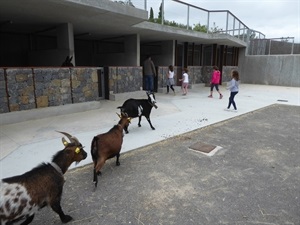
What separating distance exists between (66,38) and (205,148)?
21.7 feet

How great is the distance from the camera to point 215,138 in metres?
5.26

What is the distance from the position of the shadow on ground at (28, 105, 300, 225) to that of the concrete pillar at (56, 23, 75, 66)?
226 inches

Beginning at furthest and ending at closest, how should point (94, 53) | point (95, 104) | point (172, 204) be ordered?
point (94, 53) → point (95, 104) → point (172, 204)

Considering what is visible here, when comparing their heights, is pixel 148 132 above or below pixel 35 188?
below

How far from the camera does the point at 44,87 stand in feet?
21.9

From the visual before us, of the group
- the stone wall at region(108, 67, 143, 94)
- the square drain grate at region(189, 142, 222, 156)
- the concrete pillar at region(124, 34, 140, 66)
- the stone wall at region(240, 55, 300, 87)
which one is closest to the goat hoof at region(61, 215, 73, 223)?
the square drain grate at region(189, 142, 222, 156)

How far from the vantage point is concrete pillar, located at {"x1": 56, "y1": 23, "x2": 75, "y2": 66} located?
8500 millimetres

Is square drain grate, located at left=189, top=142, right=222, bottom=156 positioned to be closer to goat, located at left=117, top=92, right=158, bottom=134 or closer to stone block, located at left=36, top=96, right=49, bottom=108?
goat, located at left=117, top=92, right=158, bottom=134

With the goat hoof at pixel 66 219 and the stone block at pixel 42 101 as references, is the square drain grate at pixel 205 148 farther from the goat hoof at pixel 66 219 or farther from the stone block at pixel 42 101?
the stone block at pixel 42 101

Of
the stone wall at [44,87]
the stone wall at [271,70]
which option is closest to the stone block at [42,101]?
the stone wall at [44,87]

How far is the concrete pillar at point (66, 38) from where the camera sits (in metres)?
8.50

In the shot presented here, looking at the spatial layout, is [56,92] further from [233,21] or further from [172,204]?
[233,21]

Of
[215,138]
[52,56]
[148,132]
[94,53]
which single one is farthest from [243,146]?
[94,53]

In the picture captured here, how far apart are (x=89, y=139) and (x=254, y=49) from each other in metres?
18.3
